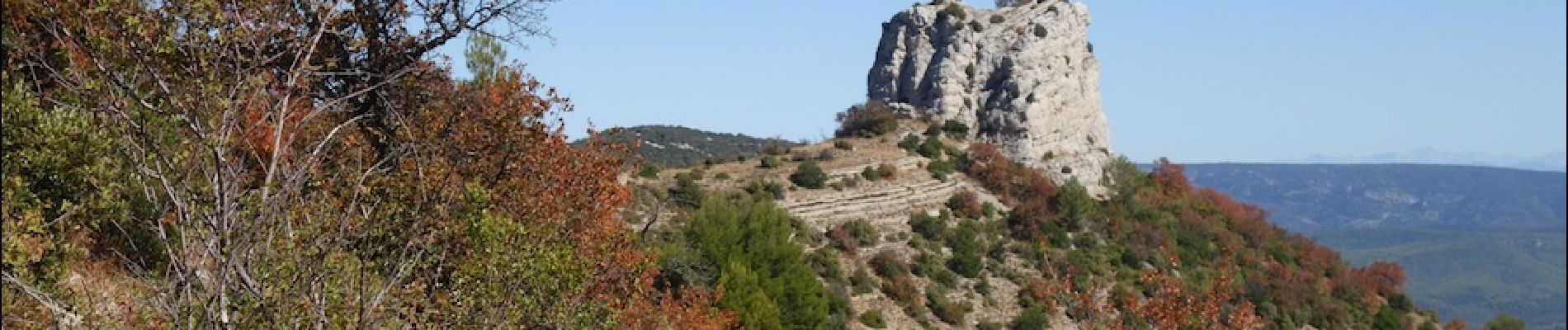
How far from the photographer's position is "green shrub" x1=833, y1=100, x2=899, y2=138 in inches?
2598

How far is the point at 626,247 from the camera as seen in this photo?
28031mm

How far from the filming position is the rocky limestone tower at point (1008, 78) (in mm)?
67375

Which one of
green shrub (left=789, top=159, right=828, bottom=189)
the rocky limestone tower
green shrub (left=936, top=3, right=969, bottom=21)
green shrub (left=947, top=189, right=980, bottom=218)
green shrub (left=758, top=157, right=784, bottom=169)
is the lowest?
green shrub (left=947, top=189, right=980, bottom=218)

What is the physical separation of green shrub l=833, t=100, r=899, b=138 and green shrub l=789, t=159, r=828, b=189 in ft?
32.3

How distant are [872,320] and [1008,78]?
26.3 m

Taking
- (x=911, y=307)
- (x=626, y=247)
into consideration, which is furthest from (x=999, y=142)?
(x=626, y=247)

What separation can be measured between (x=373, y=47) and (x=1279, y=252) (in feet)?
192

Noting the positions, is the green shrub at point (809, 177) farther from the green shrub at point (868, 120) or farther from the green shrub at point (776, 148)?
the green shrub at point (868, 120)

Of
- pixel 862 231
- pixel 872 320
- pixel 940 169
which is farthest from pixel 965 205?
pixel 872 320

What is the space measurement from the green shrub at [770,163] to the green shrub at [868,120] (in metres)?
8.12

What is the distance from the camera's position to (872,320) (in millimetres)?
45188

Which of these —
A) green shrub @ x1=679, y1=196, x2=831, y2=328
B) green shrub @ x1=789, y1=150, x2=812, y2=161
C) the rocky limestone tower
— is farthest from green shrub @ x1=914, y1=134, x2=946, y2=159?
green shrub @ x1=679, y1=196, x2=831, y2=328

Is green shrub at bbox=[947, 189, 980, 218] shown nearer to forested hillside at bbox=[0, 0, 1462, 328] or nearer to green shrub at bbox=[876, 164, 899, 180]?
green shrub at bbox=[876, 164, 899, 180]

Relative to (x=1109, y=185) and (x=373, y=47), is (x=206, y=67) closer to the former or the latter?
(x=373, y=47)
